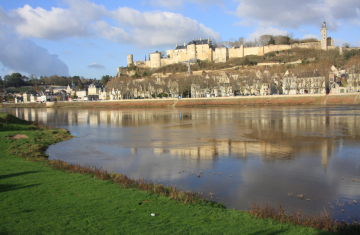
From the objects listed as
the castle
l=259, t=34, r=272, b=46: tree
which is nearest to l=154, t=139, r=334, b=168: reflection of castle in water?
the castle

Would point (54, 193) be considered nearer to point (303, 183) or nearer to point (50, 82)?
point (303, 183)

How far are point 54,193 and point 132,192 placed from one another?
80.6 inches

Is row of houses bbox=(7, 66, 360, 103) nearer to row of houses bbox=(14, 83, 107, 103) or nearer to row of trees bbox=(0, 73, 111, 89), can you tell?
row of houses bbox=(14, 83, 107, 103)

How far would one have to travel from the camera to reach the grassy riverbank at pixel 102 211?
18.3 feet

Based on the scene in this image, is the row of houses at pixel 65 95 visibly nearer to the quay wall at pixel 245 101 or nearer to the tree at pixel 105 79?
the tree at pixel 105 79

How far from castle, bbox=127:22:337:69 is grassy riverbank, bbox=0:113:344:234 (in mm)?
99664

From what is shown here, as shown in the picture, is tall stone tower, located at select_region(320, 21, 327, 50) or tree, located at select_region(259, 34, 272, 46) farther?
tree, located at select_region(259, 34, 272, 46)

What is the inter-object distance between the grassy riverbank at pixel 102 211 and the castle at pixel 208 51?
99.7m

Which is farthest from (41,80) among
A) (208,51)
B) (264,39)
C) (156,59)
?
(264,39)

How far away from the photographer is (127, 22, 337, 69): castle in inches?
3831

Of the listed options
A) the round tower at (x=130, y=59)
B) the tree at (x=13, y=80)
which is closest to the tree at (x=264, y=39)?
the round tower at (x=130, y=59)

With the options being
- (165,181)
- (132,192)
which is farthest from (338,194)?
(132,192)

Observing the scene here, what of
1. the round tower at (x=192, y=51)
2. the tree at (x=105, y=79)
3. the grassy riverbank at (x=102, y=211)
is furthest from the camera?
the tree at (x=105, y=79)

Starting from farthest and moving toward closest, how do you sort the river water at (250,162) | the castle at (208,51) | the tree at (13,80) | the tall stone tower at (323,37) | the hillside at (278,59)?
the tree at (13,80), the castle at (208,51), the tall stone tower at (323,37), the hillside at (278,59), the river water at (250,162)
